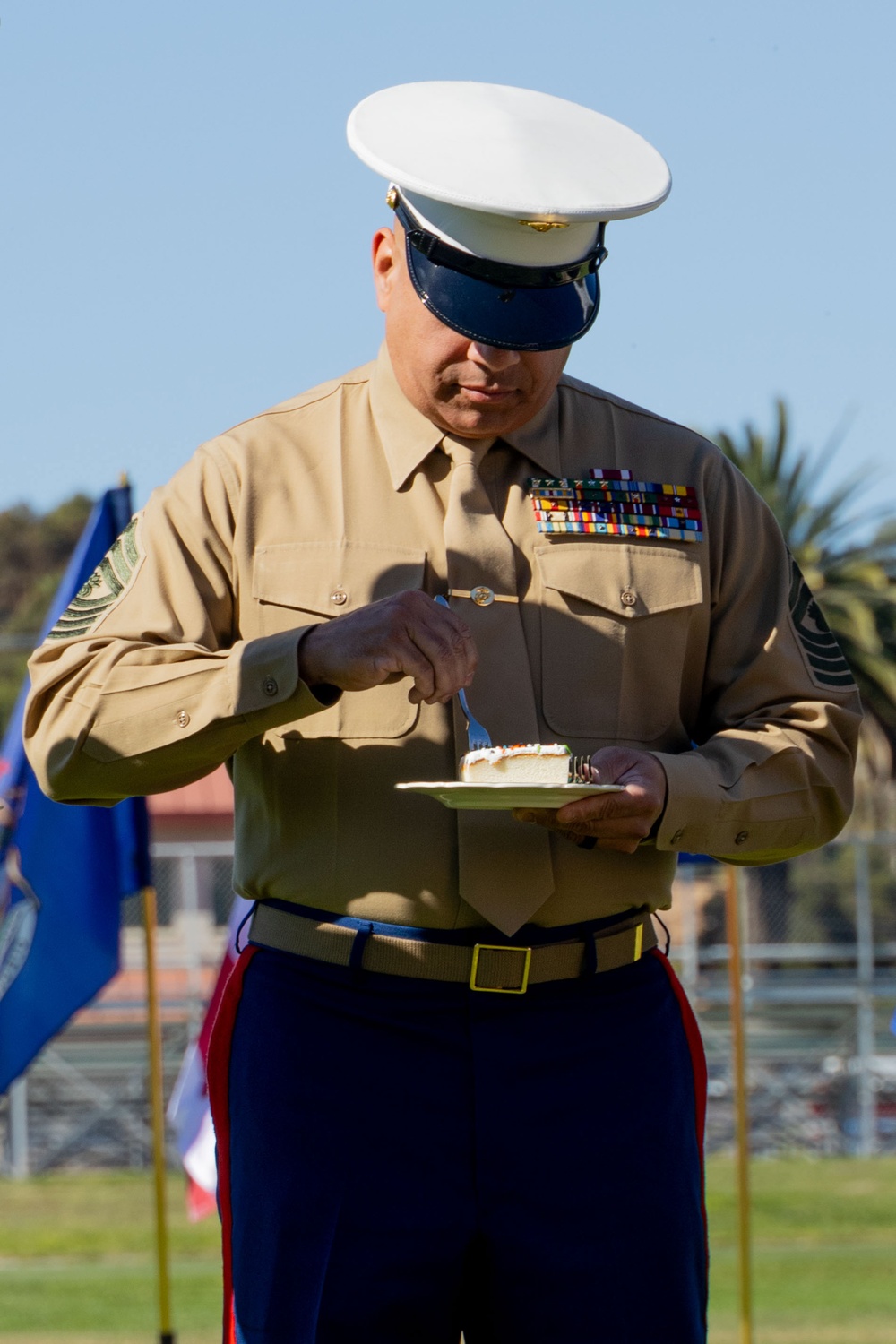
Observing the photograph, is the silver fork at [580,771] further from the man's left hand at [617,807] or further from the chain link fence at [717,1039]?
the chain link fence at [717,1039]

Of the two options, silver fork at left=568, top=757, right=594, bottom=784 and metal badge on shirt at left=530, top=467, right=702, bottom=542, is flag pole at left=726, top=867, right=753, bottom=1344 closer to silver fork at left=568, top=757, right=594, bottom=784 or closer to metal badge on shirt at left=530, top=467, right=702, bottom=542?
metal badge on shirt at left=530, top=467, right=702, bottom=542

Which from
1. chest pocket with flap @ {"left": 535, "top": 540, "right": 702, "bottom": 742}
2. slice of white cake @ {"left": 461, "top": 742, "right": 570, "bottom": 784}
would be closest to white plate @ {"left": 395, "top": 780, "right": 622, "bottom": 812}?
slice of white cake @ {"left": 461, "top": 742, "right": 570, "bottom": 784}

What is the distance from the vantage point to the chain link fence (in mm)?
16406

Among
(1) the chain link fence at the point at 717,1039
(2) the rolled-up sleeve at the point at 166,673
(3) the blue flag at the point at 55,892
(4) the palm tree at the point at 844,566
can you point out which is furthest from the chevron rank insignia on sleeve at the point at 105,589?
(4) the palm tree at the point at 844,566

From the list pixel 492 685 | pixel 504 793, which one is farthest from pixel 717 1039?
pixel 504 793

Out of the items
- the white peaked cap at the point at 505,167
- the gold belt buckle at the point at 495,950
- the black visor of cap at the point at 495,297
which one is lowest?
the gold belt buckle at the point at 495,950

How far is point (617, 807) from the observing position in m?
2.50

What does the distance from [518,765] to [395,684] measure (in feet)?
0.86

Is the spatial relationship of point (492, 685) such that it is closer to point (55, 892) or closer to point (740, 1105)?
point (55, 892)

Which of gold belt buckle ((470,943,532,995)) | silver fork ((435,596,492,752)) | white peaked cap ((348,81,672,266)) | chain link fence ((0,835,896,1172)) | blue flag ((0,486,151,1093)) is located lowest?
chain link fence ((0,835,896,1172))

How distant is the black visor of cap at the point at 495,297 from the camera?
2.62 meters

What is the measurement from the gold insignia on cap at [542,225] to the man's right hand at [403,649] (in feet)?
1.82

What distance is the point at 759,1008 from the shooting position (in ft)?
66.0

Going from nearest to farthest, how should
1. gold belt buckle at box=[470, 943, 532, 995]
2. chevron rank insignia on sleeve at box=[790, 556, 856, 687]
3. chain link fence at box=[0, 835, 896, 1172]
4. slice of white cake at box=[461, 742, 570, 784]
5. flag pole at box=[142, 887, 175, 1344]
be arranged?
slice of white cake at box=[461, 742, 570, 784] → gold belt buckle at box=[470, 943, 532, 995] → chevron rank insignia on sleeve at box=[790, 556, 856, 687] → flag pole at box=[142, 887, 175, 1344] → chain link fence at box=[0, 835, 896, 1172]
